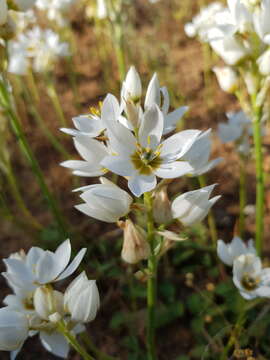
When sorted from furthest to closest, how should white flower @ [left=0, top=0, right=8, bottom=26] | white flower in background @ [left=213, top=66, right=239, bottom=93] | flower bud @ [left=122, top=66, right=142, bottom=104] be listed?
white flower in background @ [left=213, top=66, right=239, bottom=93] < white flower @ [left=0, top=0, right=8, bottom=26] < flower bud @ [left=122, top=66, right=142, bottom=104]

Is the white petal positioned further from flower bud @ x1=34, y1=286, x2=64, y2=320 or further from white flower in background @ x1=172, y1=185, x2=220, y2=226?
white flower in background @ x1=172, y1=185, x2=220, y2=226

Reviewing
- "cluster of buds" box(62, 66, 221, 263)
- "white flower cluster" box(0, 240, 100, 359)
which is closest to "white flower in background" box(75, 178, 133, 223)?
"cluster of buds" box(62, 66, 221, 263)

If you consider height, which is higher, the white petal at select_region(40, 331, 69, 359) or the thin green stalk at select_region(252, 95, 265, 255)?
the thin green stalk at select_region(252, 95, 265, 255)

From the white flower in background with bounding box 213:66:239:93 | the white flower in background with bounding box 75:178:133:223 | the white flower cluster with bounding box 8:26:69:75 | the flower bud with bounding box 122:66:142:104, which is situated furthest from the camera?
the white flower cluster with bounding box 8:26:69:75

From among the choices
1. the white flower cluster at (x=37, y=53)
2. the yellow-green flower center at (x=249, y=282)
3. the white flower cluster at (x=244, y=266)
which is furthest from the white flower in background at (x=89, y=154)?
the white flower cluster at (x=37, y=53)

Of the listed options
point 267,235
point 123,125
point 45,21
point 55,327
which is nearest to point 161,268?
point 267,235

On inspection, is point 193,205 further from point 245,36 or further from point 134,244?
point 245,36

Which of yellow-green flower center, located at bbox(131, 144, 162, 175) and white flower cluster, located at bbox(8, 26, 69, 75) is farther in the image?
white flower cluster, located at bbox(8, 26, 69, 75)
